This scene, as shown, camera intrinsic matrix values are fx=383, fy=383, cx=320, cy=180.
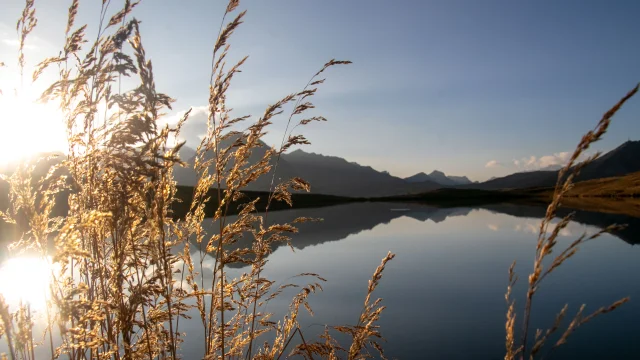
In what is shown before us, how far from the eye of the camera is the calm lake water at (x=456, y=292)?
735 centimetres


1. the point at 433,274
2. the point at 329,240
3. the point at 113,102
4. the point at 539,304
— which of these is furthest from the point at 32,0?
the point at 329,240

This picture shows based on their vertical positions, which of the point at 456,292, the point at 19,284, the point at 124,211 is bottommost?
the point at 456,292

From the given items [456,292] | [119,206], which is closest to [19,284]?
[119,206]

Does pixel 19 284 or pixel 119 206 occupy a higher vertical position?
pixel 119 206

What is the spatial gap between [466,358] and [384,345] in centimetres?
146

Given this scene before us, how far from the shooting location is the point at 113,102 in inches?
117

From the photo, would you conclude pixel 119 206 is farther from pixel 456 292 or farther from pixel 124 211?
pixel 456 292

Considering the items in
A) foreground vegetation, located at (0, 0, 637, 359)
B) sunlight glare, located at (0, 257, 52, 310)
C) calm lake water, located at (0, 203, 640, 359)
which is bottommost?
calm lake water, located at (0, 203, 640, 359)

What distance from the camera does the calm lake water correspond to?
7.35 metres

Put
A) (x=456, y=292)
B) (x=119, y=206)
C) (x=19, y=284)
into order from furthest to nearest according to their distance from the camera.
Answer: (x=456, y=292) → (x=19, y=284) → (x=119, y=206)

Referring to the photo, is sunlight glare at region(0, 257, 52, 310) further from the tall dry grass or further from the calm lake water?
the tall dry grass

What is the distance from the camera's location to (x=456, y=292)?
35.7 ft

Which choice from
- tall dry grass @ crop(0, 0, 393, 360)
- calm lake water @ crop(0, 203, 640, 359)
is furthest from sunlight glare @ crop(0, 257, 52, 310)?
tall dry grass @ crop(0, 0, 393, 360)

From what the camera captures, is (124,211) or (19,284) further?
(19,284)
